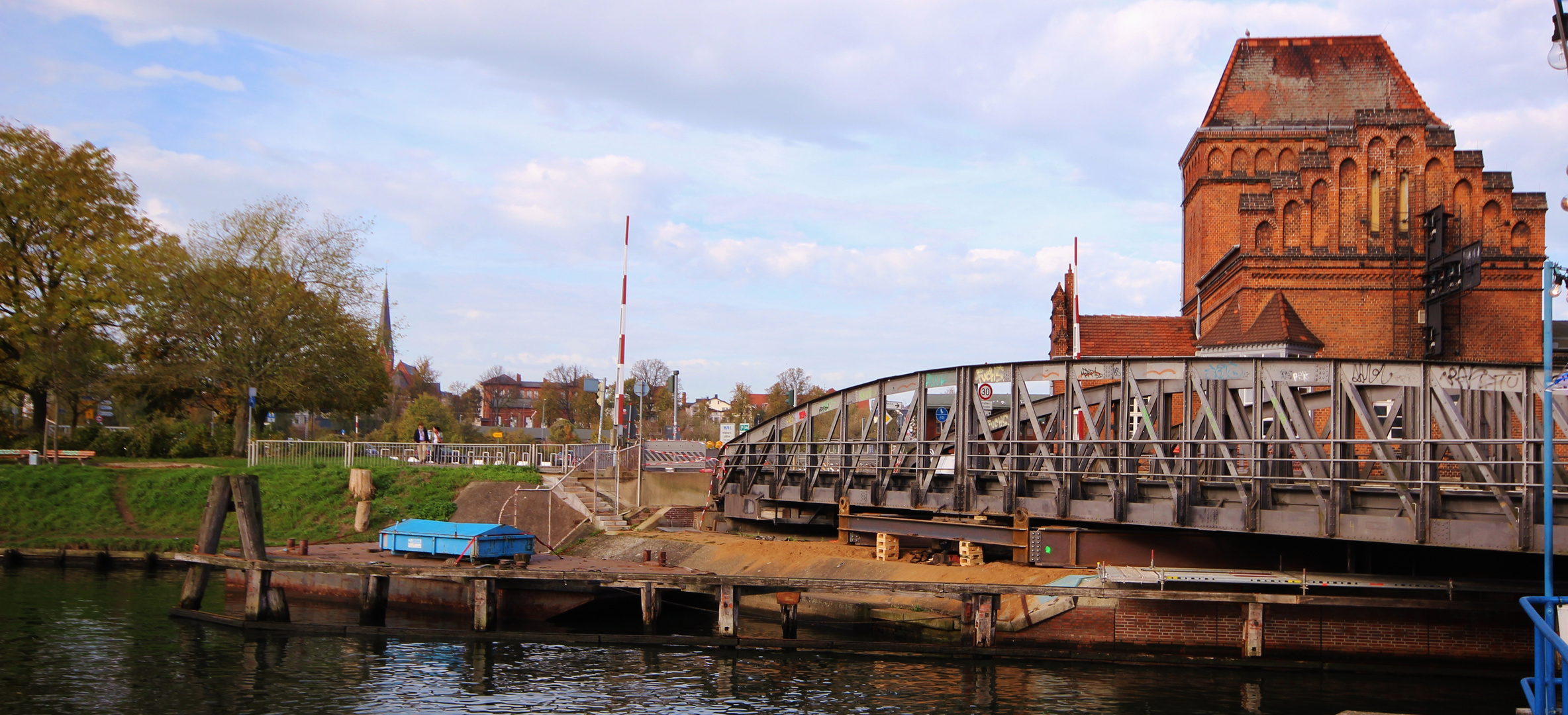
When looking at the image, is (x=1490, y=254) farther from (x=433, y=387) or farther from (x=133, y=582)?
(x=433, y=387)

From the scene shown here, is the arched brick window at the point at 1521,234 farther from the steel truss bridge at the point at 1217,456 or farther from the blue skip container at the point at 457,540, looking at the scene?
the blue skip container at the point at 457,540

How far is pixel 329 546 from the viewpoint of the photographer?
29.6 m

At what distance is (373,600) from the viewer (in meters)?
23.4

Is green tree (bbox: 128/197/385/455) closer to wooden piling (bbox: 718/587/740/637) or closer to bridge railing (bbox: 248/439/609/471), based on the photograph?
bridge railing (bbox: 248/439/609/471)

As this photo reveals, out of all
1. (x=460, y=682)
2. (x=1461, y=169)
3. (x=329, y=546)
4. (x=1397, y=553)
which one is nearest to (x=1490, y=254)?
(x=1461, y=169)

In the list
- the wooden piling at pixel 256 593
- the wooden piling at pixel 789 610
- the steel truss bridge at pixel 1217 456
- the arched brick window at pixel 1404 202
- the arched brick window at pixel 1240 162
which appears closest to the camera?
the steel truss bridge at pixel 1217 456

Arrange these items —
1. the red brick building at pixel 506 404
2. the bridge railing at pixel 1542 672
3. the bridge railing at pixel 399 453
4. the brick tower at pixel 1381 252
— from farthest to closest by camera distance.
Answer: the red brick building at pixel 506 404, the bridge railing at pixel 399 453, the brick tower at pixel 1381 252, the bridge railing at pixel 1542 672

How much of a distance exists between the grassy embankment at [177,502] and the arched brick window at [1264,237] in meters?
25.5

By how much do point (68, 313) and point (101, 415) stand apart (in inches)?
1164

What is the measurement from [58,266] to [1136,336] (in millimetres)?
44255

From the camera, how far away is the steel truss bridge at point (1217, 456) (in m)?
17.8

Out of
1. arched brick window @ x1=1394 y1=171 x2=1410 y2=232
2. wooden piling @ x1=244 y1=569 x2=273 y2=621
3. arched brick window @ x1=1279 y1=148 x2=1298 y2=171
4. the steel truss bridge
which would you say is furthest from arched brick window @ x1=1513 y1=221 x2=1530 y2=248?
wooden piling @ x1=244 y1=569 x2=273 y2=621

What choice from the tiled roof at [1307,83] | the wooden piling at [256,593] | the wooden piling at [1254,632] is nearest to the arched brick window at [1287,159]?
the tiled roof at [1307,83]

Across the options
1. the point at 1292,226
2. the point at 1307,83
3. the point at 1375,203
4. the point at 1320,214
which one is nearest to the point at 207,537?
the point at 1292,226
